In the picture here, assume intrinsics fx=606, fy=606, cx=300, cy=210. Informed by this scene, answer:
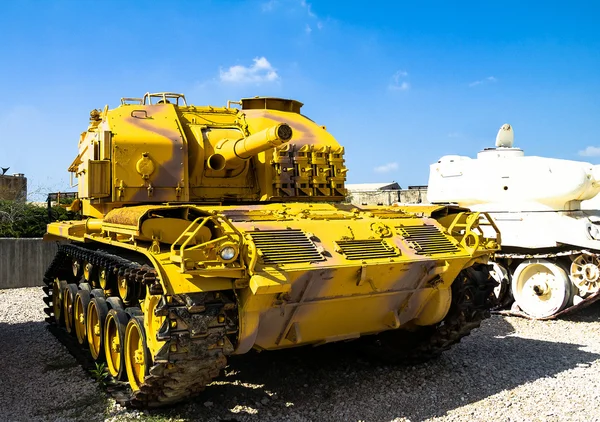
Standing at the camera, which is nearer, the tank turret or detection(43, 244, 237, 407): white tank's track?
detection(43, 244, 237, 407): white tank's track

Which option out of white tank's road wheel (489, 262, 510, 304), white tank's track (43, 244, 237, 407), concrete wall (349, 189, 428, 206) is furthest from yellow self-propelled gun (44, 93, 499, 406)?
concrete wall (349, 189, 428, 206)

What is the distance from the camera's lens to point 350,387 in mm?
6938

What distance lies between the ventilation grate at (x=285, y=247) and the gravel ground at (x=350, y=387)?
1646 mm

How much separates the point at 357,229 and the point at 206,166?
8.11 feet

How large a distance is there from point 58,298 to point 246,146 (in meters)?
4.69

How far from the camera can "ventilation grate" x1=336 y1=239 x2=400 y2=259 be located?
5.92m

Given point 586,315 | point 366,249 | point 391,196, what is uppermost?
point 391,196

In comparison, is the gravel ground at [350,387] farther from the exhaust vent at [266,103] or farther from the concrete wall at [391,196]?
the concrete wall at [391,196]

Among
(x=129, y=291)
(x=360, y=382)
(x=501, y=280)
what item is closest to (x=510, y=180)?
(x=501, y=280)

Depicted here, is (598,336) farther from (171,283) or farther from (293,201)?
(171,283)

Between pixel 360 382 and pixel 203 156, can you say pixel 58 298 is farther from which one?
pixel 360 382

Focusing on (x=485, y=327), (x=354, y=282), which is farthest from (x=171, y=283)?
(x=485, y=327)

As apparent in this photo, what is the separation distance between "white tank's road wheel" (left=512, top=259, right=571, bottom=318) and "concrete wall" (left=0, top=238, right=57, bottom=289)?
1151cm

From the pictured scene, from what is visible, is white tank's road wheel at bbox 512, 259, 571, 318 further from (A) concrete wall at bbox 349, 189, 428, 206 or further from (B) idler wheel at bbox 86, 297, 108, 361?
(A) concrete wall at bbox 349, 189, 428, 206
